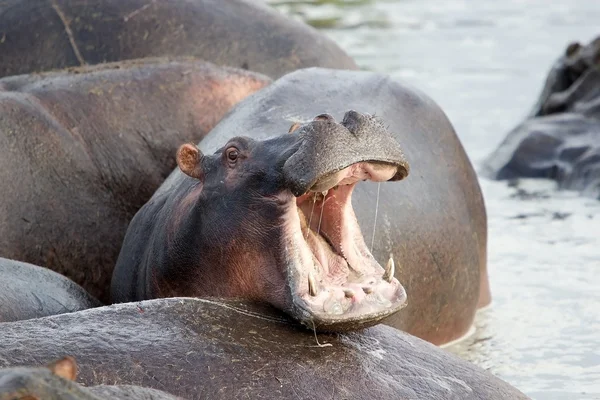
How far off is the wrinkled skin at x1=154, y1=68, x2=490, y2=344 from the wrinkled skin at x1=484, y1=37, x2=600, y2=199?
2380 mm

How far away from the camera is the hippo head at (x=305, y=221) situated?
12.3 ft

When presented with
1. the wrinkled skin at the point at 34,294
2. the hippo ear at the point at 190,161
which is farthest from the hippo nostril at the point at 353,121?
the wrinkled skin at the point at 34,294

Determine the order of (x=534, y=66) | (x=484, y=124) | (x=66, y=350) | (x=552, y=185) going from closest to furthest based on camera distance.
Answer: (x=66, y=350) < (x=552, y=185) < (x=484, y=124) < (x=534, y=66)

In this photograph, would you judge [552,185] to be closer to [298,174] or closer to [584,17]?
[298,174]

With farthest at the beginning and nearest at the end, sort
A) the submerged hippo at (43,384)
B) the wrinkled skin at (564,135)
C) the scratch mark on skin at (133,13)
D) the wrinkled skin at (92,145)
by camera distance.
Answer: the wrinkled skin at (564,135)
the scratch mark on skin at (133,13)
the wrinkled skin at (92,145)
the submerged hippo at (43,384)

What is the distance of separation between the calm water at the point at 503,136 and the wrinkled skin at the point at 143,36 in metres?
1.42

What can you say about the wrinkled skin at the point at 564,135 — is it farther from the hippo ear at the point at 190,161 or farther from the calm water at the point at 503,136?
the hippo ear at the point at 190,161

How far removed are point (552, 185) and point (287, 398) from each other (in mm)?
5238

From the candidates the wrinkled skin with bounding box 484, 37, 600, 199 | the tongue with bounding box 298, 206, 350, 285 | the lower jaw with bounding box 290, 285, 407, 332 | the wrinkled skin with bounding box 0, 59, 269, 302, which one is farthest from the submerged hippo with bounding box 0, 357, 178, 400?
the wrinkled skin with bounding box 484, 37, 600, 199

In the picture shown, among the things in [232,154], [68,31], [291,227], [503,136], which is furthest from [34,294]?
[503,136]

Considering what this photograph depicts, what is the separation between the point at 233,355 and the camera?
3.48 m

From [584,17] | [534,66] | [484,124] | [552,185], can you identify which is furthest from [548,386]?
[584,17]

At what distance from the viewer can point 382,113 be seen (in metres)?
5.61

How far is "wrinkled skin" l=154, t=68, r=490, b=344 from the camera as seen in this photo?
528 cm
